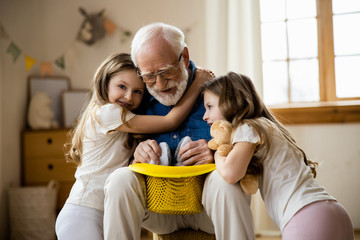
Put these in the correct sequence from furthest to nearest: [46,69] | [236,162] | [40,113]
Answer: [46,69]
[40,113]
[236,162]

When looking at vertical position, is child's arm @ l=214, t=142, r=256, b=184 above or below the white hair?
below

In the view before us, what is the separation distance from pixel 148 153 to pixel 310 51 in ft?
8.43

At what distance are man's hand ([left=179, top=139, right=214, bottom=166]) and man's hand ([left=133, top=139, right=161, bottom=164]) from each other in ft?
0.34

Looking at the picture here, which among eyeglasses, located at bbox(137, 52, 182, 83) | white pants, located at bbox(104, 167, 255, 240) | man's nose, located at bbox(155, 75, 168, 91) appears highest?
eyeglasses, located at bbox(137, 52, 182, 83)

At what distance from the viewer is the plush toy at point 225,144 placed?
149 cm

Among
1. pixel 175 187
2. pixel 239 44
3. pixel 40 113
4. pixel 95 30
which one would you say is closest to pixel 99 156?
pixel 175 187

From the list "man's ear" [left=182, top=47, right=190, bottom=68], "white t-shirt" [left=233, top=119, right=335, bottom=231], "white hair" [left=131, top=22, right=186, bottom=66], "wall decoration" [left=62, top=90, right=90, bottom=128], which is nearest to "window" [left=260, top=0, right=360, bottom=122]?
"wall decoration" [left=62, top=90, right=90, bottom=128]

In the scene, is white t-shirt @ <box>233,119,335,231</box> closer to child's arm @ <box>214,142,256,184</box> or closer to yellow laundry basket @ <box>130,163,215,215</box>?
child's arm @ <box>214,142,256,184</box>

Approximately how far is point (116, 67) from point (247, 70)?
1.73m

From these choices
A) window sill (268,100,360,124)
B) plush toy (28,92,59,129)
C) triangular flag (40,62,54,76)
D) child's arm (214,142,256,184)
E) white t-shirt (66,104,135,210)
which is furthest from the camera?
triangular flag (40,62,54,76)

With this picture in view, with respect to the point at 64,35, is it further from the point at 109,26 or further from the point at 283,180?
the point at 283,180

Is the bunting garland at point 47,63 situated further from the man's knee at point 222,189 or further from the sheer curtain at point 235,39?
the man's knee at point 222,189

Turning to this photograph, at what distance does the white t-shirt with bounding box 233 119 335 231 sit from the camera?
4.93 feet

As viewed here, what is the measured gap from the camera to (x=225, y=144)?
1564 mm
